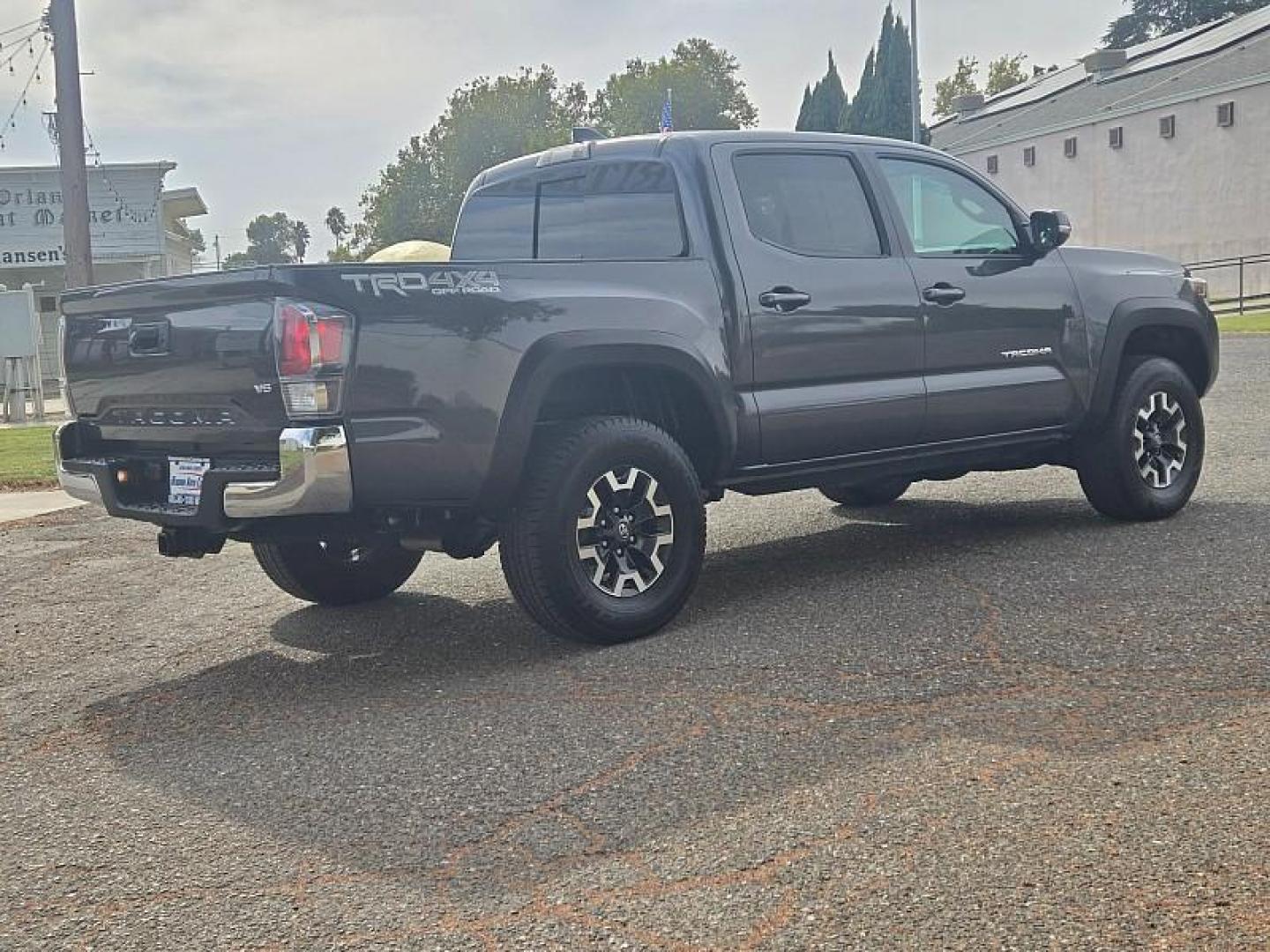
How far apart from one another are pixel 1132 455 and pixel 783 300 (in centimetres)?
245

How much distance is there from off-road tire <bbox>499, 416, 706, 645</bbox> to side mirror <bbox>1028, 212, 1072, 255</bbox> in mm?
2596

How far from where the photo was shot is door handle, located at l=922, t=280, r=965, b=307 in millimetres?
6906

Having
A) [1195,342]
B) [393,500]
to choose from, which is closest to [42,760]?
[393,500]

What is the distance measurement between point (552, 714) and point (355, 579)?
89.7 inches

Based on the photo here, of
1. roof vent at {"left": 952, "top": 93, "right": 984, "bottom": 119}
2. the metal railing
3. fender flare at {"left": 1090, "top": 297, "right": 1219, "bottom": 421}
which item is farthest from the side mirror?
roof vent at {"left": 952, "top": 93, "right": 984, "bottom": 119}

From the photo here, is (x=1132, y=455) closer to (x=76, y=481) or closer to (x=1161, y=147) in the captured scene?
(x=76, y=481)

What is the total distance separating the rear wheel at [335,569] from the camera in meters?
6.68

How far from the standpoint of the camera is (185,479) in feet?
17.7

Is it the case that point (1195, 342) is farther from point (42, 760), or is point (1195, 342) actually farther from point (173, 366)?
point (42, 760)

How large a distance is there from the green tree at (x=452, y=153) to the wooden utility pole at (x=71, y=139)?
72.2 metres

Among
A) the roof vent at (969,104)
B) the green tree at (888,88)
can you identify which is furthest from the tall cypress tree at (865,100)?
the roof vent at (969,104)

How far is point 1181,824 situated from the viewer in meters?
3.66

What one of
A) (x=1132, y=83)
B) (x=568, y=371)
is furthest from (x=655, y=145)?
(x=1132, y=83)

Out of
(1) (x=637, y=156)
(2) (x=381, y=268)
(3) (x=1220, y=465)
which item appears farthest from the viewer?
(3) (x=1220, y=465)
